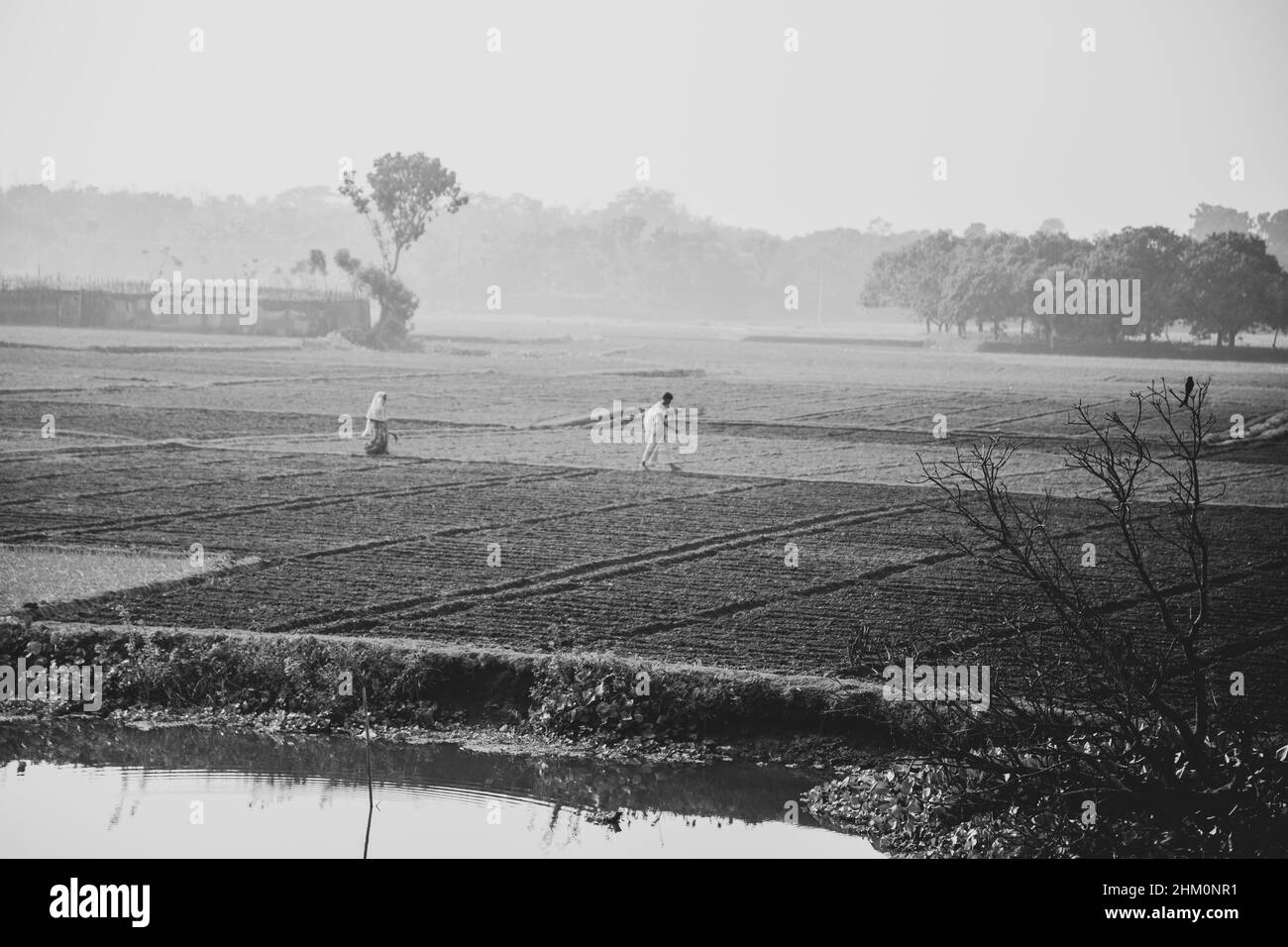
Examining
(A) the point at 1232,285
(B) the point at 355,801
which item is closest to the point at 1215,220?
(A) the point at 1232,285

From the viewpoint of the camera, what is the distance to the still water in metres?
10.8

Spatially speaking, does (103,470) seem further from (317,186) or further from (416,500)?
(317,186)

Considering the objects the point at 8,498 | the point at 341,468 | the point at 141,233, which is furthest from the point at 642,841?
the point at 141,233

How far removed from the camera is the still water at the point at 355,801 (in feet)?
35.3

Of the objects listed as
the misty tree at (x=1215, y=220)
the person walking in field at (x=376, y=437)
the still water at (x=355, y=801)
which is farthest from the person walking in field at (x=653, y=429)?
the misty tree at (x=1215, y=220)

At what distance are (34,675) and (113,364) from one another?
3079 cm

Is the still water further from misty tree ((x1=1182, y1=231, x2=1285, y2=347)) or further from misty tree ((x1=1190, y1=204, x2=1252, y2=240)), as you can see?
misty tree ((x1=1190, y1=204, x2=1252, y2=240))

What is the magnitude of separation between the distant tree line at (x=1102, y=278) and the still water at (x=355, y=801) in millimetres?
50218

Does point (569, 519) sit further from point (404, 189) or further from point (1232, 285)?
point (404, 189)

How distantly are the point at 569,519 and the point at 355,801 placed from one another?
9.13 m

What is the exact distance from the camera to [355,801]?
37.4 feet

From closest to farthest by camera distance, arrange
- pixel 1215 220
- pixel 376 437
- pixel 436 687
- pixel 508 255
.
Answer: pixel 436 687
pixel 376 437
pixel 1215 220
pixel 508 255

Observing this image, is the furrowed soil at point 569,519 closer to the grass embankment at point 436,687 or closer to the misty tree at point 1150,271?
the grass embankment at point 436,687

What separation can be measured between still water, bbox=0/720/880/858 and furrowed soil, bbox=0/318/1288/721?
1.67 meters
